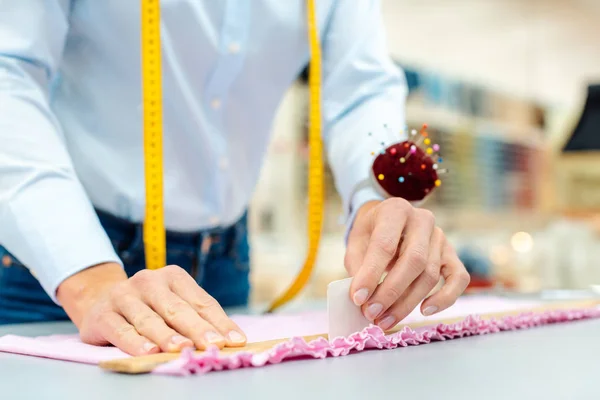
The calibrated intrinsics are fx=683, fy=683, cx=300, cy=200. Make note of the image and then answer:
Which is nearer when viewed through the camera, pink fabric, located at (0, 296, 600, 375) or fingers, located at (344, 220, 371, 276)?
pink fabric, located at (0, 296, 600, 375)

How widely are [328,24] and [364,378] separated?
0.97m

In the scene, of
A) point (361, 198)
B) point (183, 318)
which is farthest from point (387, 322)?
point (361, 198)

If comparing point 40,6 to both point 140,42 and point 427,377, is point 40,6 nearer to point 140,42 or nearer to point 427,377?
point 140,42

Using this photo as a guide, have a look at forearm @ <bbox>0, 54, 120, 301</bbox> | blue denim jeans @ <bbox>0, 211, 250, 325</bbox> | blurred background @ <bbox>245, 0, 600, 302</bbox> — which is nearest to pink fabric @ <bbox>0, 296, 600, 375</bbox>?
forearm @ <bbox>0, 54, 120, 301</bbox>

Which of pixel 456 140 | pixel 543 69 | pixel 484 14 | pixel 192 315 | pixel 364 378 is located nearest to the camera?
pixel 364 378

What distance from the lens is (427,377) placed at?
57 centimetres

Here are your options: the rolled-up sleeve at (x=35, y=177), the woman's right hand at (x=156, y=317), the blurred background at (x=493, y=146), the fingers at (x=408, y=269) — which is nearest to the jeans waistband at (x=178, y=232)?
the rolled-up sleeve at (x=35, y=177)

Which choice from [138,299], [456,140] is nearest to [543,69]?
[456,140]

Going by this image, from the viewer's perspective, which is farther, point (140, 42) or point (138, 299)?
point (140, 42)

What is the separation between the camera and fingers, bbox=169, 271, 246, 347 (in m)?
0.70

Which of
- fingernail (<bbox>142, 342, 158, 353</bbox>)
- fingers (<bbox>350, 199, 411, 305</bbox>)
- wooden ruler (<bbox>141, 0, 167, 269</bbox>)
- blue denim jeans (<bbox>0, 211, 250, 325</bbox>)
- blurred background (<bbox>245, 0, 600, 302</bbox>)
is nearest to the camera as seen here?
fingernail (<bbox>142, 342, 158, 353</bbox>)

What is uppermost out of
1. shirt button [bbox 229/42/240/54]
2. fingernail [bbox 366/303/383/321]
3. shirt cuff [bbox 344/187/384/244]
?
shirt button [bbox 229/42/240/54]

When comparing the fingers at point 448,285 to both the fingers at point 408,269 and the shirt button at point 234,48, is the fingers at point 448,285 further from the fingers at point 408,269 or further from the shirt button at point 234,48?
the shirt button at point 234,48

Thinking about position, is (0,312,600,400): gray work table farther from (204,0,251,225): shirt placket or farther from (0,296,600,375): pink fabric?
(204,0,251,225): shirt placket
